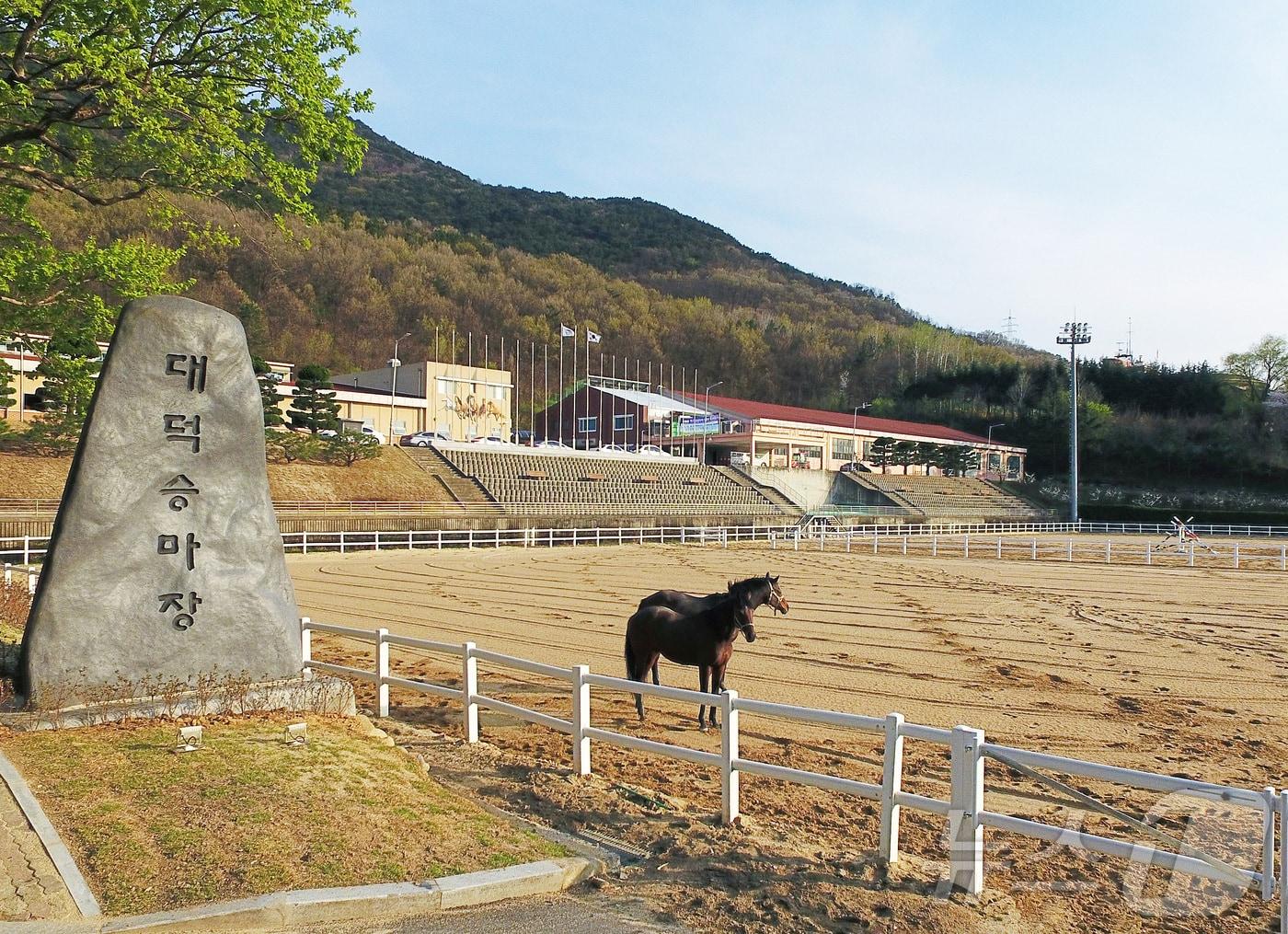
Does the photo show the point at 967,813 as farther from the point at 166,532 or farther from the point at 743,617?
the point at 166,532

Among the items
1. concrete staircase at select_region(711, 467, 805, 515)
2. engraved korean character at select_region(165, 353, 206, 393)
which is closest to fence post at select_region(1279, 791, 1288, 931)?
engraved korean character at select_region(165, 353, 206, 393)

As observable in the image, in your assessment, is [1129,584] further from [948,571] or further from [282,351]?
[282,351]

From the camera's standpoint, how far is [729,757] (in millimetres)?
6746

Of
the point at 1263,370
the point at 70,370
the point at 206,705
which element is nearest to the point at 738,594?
the point at 206,705

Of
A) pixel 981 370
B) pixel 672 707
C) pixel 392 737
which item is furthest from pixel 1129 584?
pixel 981 370

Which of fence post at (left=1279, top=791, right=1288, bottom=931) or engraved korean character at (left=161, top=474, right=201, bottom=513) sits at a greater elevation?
engraved korean character at (left=161, top=474, right=201, bottom=513)

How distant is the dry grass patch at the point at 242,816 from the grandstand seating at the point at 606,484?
4003 centimetres

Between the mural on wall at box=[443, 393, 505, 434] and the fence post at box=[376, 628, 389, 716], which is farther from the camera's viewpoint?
the mural on wall at box=[443, 393, 505, 434]

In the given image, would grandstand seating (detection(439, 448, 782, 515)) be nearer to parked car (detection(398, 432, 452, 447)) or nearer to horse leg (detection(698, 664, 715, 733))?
parked car (detection(398, 432, 452, 447))

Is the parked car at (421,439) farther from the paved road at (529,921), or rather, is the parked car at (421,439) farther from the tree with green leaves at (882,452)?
the paved road at (529,921)

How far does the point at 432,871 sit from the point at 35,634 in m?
4.86

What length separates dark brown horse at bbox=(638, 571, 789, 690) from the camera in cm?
982

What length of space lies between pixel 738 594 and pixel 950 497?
67.0 m

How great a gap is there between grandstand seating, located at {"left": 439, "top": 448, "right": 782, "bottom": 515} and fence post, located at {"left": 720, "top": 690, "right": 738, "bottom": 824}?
4113 cm
